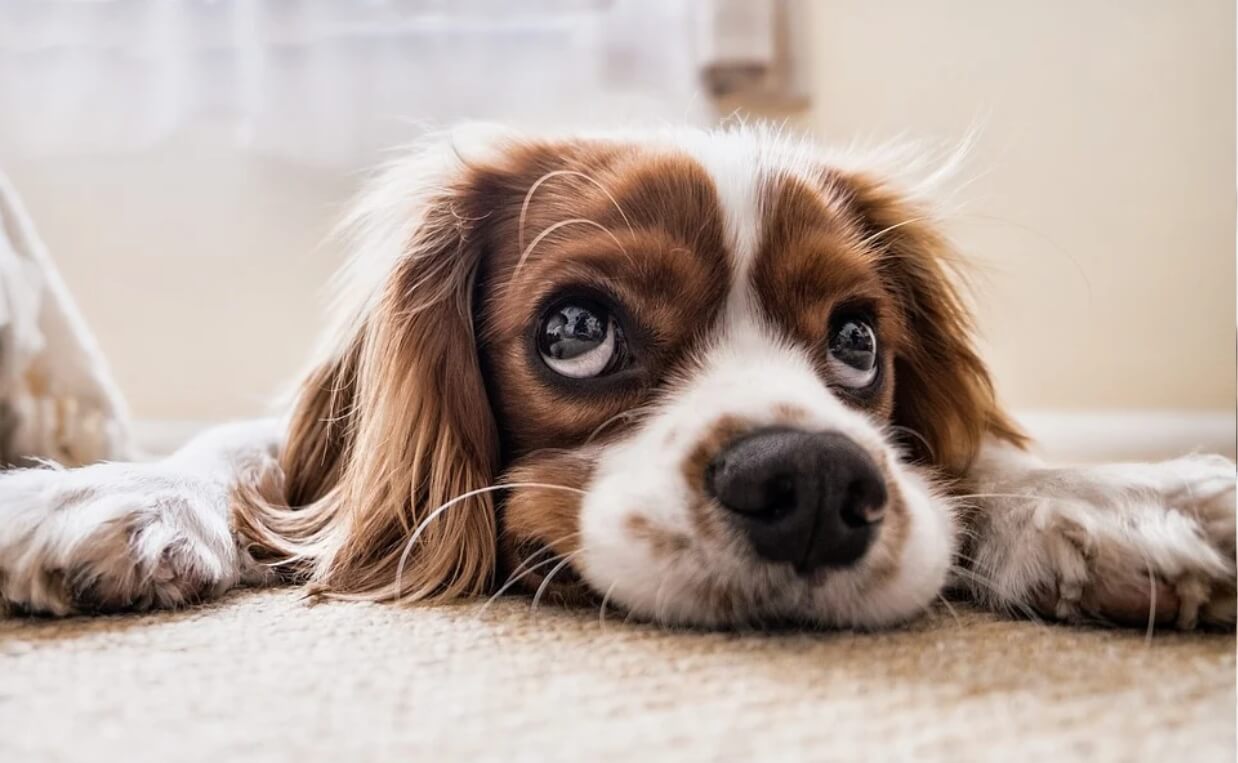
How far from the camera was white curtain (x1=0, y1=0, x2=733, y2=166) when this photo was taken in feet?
9.16

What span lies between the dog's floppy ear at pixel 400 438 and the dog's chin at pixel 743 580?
0.22m

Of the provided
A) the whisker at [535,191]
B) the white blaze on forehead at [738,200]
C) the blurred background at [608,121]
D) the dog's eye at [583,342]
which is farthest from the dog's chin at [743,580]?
the blurred background at [608,121]

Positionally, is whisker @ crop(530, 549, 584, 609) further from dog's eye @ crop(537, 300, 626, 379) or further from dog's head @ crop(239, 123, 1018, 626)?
dog's eye @ crop(537, 300, 626, 379)

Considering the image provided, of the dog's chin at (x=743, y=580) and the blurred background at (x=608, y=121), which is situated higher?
the blurred background at (x=608, y=121)

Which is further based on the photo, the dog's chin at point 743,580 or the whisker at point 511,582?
the whisker at point 511,582

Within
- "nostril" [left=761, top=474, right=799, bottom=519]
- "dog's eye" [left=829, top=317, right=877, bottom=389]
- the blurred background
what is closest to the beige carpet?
"nostril" [left=761, top=474, right=799, bottom=519]

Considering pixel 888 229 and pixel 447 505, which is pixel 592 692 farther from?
pixel 888 229

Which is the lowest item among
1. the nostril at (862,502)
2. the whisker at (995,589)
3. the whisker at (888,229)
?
the whisker at (995,589)

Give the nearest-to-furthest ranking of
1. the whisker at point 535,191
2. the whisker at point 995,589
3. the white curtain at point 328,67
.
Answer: the whisker at point 995,589, the whisker at point 535,191, the white curtain at point 328,67

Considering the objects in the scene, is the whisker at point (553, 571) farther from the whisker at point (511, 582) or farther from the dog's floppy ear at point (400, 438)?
the dog's floppy ear at point (400, 438)

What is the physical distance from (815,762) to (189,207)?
2.70 metres

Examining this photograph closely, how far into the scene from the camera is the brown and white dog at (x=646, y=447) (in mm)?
1003

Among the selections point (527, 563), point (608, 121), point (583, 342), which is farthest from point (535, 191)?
point (608, 121)

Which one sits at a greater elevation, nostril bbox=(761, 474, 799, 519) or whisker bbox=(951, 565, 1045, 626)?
nostril bbox=(761, 474, 799, 519)
